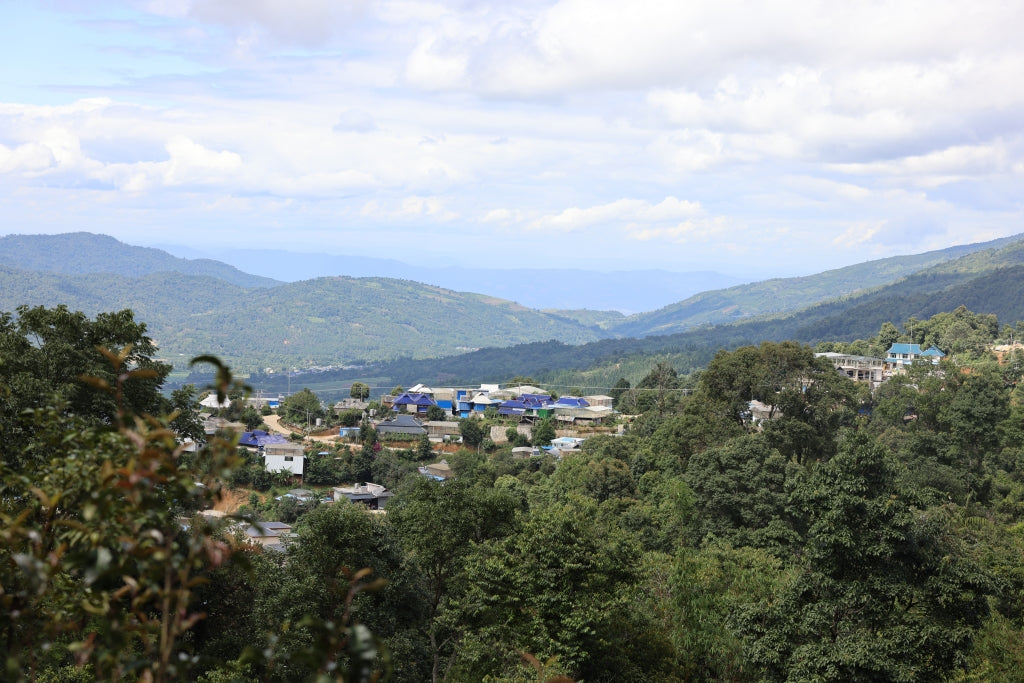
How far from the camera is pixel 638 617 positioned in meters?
12.8

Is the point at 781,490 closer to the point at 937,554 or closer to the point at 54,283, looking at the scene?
the point at 937,554

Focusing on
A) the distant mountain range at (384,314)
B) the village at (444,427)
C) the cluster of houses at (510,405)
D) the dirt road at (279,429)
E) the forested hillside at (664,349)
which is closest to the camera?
the village at (444,427)

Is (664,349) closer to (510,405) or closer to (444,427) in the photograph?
(510,405)

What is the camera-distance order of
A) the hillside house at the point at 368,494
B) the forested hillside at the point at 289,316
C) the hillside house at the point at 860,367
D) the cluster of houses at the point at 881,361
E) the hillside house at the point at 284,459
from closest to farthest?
the hillside house at the point at 368,494 → the hillside house at the point at 284,459 → the cluster of houses at the point at 881,361 → the hillside house at the point at 860,367 → the forested hillside at the point at 289,316

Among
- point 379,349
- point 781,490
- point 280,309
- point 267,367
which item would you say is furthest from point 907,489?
point 280,309

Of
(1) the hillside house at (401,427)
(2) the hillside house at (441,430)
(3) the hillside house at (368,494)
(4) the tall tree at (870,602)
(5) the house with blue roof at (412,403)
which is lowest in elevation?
(3) the hillside house at (368,494)

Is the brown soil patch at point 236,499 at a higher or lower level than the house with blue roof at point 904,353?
lower

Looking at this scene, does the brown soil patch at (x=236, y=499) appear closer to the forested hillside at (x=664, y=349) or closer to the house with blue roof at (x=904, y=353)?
the house with blue roof at (x=904, y=353)

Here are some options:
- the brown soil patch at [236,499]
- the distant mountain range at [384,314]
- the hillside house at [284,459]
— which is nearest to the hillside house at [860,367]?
the hillside house at [284,459]

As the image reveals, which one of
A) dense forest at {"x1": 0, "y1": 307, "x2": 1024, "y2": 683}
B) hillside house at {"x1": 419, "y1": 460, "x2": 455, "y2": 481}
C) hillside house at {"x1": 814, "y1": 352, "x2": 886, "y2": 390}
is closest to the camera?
dense forest at {"x1": 0, "y1": 307, "x2": 1024, "y2": 683}

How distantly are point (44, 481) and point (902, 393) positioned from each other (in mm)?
32183

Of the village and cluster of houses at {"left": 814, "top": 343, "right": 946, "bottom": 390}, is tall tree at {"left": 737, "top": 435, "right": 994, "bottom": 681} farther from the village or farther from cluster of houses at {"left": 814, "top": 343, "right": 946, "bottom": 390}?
cluster of houses at {"left": 814, "top": 343, "right": 946, "bottom": 390}

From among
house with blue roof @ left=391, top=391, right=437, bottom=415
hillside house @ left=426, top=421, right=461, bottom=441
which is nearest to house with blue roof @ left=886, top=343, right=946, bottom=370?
hillside house @ left=426, top=421, right=461, bottom=441

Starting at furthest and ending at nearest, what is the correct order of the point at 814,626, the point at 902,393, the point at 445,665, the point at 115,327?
the point at 902,393, the point at 445,665, the point at 115,327, the point at 814,626
